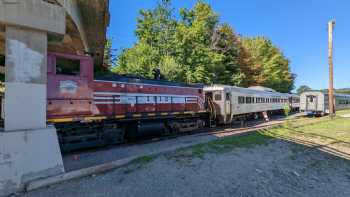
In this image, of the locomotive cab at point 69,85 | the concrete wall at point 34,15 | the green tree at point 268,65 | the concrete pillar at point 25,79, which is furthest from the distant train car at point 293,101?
the concrete pillar at point 25,79

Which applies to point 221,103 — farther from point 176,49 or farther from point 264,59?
point 264,59

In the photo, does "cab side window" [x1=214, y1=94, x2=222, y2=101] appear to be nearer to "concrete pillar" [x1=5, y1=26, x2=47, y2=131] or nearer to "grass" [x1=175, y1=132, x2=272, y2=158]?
"grass" [x1=175, y1=132, x2=272, y2=158]

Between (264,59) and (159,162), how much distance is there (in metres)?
39.7

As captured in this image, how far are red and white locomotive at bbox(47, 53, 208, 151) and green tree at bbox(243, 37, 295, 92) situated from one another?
26.6 metres

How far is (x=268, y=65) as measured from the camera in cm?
4141

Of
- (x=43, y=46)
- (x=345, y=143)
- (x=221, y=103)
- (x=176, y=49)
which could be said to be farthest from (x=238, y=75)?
(x=43, y=46)

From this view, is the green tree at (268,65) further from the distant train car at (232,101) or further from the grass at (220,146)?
the grass at (220,146)

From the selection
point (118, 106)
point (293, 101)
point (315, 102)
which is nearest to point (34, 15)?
point (118, 106)

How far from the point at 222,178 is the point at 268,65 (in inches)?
1533

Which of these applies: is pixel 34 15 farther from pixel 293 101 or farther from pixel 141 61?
pixel 293 101

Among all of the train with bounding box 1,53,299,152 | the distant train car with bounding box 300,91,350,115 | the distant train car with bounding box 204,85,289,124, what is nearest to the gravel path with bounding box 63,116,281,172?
the train with bounding box 1,53,299,152

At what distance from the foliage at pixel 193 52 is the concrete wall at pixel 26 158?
62.2 ft

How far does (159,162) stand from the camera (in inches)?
289

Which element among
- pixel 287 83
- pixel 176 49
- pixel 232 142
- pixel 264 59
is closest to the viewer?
pixel 232 142
